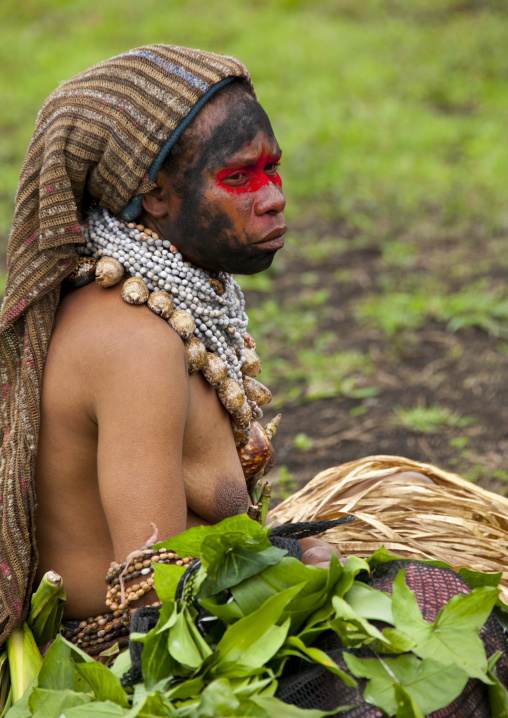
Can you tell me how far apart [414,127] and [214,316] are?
698 cm

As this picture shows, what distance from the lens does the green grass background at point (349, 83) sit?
7547 millimetres

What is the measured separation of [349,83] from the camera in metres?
9.60

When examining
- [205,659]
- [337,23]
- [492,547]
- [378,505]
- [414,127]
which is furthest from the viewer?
[337,23]

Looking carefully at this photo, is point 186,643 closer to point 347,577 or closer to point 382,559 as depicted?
point 347,577

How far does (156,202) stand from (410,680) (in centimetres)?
134

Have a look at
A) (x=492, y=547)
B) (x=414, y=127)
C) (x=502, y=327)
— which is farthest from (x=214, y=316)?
(x=414, y=127)

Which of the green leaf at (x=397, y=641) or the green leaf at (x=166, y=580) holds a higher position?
the green leaf at (x=166, y=580)

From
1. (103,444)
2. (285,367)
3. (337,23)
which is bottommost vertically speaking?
(285,367)

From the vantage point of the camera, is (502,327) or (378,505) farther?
(502,327)

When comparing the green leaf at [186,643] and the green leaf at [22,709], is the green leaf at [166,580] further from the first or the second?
the green leaf at [22,709]

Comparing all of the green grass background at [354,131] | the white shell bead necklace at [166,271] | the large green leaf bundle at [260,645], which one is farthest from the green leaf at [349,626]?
the green grass background at [354,131]

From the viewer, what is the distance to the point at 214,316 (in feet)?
7.59

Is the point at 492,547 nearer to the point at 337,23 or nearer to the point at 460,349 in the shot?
the point at 460,349

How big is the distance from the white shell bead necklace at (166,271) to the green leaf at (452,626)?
0.87m
